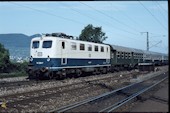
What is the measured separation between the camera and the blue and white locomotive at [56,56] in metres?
24.0

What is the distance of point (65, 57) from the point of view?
991 inches

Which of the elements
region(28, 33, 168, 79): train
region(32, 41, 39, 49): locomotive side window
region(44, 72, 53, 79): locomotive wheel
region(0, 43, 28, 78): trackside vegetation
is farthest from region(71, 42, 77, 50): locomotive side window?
region(0, 43, 28, 78): trackside vegetation

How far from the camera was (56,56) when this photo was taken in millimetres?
24031

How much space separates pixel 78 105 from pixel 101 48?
20.7 m

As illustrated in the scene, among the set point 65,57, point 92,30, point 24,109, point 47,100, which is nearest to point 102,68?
point 65,57

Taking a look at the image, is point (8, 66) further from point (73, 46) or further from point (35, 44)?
point (73, 46)

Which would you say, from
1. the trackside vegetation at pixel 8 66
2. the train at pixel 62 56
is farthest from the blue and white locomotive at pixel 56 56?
the trackside vegetation at pixel 8 66

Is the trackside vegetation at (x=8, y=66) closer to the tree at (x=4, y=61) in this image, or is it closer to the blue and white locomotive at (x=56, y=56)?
the tree at (x=4, y=61)

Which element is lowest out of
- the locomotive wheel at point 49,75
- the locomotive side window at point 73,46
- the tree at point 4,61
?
the locomotive wheel at point 49,75

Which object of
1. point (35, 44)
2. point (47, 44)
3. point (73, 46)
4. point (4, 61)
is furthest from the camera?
point (4, 61)

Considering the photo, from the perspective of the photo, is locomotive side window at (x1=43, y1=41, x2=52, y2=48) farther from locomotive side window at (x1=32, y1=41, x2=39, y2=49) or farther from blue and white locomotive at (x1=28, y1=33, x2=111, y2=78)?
locomotive side window at (x1=32, y1=41, x2=39, y2=49)

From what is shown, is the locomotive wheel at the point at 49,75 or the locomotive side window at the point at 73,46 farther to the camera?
the locomotive side window at the point at 73,46

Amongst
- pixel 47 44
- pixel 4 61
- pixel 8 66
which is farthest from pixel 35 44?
pixel 8 66

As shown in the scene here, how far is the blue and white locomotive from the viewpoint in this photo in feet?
78.6
